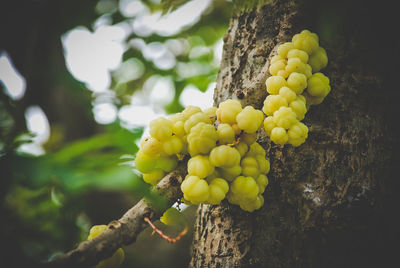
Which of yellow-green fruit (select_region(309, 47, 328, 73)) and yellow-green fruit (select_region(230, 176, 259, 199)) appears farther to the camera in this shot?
yellow-green fruit (select_region(309, 47, 328, 73))

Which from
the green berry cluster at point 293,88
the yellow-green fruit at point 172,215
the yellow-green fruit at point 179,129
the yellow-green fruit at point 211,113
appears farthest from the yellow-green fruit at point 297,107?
the yellow-green fruit at point 172,215

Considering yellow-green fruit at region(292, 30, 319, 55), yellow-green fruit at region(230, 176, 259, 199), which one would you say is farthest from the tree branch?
yellow-green fruit at region(292, 30, 319, 55)

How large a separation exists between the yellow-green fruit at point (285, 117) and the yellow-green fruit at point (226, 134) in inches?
7.4

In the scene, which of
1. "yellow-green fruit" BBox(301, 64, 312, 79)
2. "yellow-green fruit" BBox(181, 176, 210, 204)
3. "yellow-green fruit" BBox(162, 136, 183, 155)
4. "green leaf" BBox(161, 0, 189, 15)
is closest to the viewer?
"yellow-green fruit" BBox(181, 176, 210, 204)

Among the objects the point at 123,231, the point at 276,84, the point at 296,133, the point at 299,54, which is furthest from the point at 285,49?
the point at 123,231

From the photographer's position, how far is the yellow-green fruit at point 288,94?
1139 mm

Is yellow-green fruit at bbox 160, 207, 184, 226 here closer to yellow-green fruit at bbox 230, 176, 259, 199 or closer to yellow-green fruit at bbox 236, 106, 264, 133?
yellow-green fruit at bbox 230, 176, 259, 199

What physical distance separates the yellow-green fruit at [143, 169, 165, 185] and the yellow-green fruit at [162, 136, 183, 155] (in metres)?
0.13

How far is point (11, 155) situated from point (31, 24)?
695mm

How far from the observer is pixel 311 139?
1361 millimetres

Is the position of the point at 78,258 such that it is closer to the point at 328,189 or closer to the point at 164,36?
the point at 328,189

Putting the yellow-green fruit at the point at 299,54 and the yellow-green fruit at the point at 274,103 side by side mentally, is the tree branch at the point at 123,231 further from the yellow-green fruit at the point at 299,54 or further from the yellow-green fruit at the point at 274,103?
the yellow-green fruit at the point at 299,54

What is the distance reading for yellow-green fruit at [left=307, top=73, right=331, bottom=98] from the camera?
1.21 metres

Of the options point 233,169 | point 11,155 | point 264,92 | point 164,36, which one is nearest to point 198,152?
point 233,169
